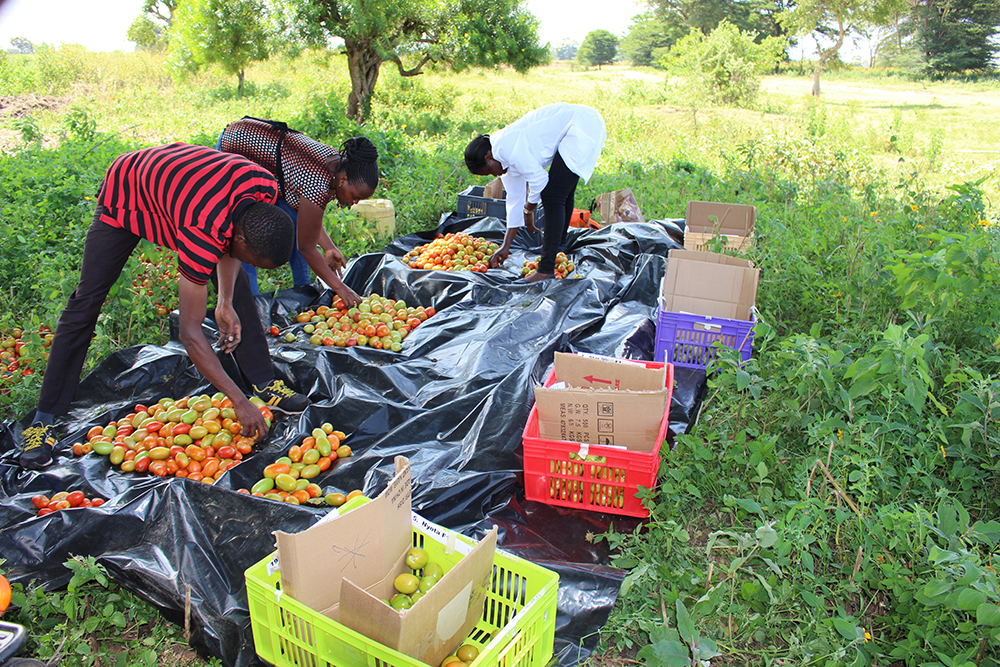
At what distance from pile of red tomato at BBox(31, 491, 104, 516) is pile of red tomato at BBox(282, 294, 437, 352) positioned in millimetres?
1455

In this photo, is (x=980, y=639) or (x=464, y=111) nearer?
(x=980, y=639)

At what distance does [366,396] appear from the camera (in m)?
3.12

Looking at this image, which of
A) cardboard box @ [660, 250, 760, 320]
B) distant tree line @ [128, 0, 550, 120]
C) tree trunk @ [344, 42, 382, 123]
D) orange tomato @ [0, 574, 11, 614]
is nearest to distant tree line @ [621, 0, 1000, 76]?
distant tree line @ [128, 0, 550, 120]

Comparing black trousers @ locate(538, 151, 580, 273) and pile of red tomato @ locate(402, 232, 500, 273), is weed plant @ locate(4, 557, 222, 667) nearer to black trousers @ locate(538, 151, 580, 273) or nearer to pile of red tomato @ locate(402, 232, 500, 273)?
pile of red tomato @ locate(402, 232, 500, 273)

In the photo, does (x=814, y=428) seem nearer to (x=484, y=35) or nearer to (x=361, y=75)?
(x=484, y=35)

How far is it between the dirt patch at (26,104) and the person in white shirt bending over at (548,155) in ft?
38.4

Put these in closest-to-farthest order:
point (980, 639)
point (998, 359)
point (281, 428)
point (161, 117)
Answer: point (980, 639) → point (998, 359) → point (281, 428) → point (161, 117)

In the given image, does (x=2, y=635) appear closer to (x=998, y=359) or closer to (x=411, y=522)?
(x=411, y=522)

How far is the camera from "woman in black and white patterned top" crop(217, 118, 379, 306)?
3.57m

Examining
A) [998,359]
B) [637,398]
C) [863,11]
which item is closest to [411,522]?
[637,398]

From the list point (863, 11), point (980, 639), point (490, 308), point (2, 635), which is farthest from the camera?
point (863, 11)

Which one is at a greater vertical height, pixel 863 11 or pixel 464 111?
pixel 863 11

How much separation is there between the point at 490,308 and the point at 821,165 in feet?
20.4

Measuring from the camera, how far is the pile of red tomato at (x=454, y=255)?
478cm
